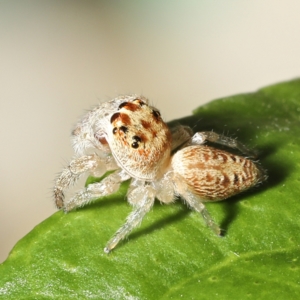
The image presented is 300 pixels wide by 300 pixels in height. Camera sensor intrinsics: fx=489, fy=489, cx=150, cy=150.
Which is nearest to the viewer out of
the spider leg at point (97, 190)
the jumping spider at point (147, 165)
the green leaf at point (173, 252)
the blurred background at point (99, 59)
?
the green leaf at point (173, 252)

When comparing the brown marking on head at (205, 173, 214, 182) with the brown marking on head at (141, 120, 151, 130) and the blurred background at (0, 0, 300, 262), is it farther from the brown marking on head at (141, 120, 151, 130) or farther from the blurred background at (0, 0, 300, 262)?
the blurred background at (0, 0, 300, 262)

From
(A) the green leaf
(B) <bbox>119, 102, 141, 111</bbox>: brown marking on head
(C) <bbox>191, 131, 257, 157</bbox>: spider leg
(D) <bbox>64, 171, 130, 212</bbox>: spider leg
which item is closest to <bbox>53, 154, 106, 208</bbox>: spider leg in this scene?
(D) <bbox>64, 171, 130, 212</bbox>: spider leg

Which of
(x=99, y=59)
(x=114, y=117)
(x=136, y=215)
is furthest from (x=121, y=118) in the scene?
(x=99, y=59)

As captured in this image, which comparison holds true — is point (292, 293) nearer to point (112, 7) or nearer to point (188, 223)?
point (188, 223)

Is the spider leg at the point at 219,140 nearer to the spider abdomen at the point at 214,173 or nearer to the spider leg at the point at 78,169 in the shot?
the spider abdomen at the point at 214,173

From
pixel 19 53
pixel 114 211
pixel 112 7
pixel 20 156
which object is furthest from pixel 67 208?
pixel 112 7

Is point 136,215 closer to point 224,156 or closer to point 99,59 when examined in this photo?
point 224,156

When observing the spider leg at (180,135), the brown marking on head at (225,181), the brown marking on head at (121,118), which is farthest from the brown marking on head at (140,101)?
the brown marking on head at (225,181)
